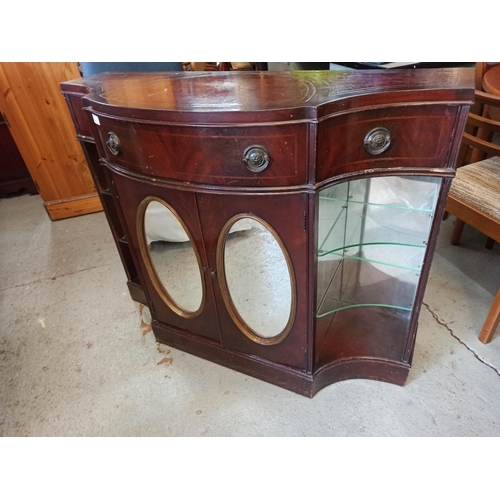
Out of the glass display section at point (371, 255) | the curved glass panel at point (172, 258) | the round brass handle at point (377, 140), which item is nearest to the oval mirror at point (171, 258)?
the curved glass panel at point (172, 258)

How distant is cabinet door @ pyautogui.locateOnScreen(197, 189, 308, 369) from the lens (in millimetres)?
967

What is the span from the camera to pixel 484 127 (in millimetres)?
1417

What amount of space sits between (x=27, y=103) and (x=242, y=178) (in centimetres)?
185

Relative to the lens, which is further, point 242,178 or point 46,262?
point 46,262

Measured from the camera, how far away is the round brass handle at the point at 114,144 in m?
1.01

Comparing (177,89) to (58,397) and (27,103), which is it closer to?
(58,397)

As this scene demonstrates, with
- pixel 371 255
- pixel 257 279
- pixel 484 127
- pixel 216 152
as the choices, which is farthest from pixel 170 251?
pixel 484 127

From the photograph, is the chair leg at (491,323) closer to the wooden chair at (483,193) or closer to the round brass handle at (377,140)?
the wooden chair at (483,193)

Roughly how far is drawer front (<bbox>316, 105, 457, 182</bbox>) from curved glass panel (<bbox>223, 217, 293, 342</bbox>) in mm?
Answer: 263

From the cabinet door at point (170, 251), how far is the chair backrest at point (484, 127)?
1120 millimetres

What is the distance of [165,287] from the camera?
137cm

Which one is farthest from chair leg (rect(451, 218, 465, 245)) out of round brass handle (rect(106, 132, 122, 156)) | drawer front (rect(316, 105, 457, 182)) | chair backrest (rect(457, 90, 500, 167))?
round brass handle (rect(106, 132, 122, 156))

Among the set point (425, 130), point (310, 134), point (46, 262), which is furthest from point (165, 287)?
point (46, 262)

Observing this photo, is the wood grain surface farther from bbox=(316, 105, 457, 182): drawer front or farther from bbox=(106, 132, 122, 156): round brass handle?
bbox=(316, 105, 457, 182): drawer front
